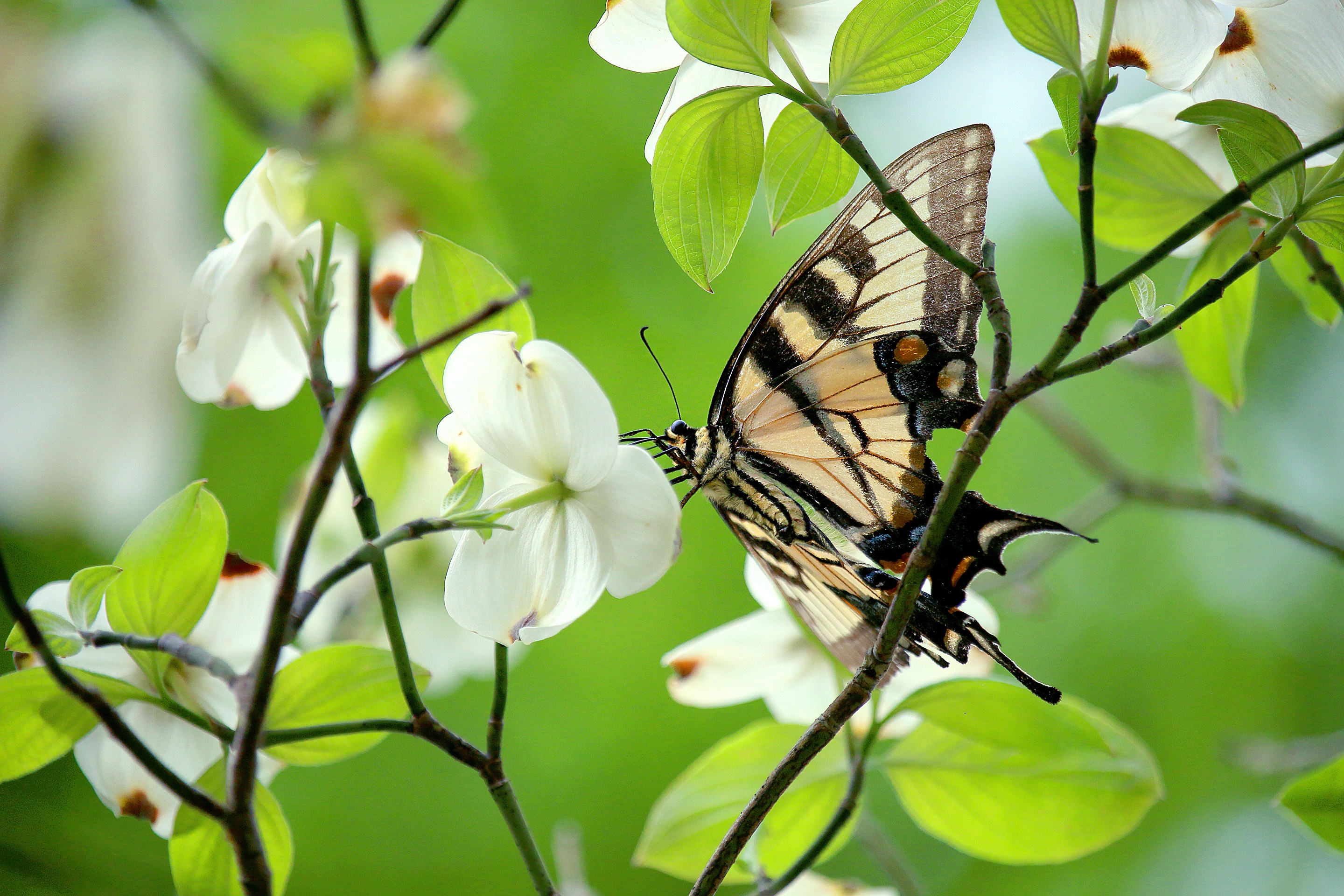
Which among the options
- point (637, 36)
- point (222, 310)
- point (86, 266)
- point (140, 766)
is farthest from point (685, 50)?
point (86, 266)

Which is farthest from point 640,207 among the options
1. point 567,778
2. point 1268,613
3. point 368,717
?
point 1268,613

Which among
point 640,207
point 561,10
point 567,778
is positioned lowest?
point 567,778

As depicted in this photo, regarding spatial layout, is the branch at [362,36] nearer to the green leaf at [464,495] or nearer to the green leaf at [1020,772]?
the green leaf at [464,495]

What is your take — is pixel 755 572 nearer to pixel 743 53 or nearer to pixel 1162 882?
pixel 743 53

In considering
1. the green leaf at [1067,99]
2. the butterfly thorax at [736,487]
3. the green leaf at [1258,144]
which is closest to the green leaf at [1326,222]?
the green leaf at [1258,144]

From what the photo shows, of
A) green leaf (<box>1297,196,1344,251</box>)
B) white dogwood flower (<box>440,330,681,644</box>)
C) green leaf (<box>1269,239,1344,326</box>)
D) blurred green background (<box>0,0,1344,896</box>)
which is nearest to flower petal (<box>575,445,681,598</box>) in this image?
white dogwood flower (<box>440,330,681,644</box>)
